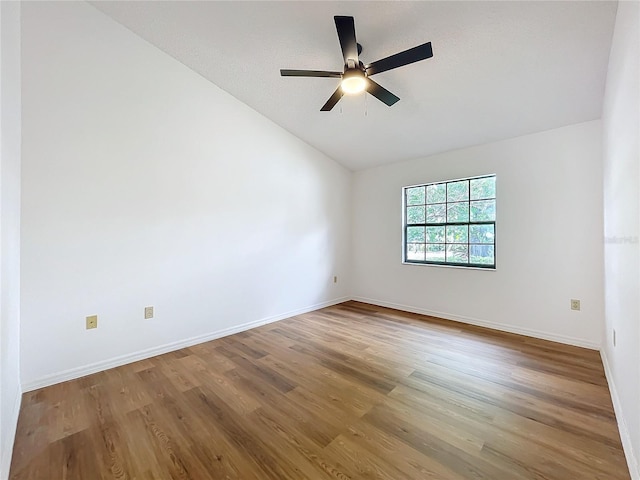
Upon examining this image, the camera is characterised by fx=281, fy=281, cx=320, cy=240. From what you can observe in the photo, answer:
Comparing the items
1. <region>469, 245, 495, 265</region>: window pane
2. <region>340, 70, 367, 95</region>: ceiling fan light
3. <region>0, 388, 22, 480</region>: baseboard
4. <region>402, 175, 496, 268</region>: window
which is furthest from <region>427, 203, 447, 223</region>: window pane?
<region>0, 388, 22, 480</region>: baseboard

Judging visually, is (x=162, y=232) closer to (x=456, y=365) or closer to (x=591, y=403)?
(x=456, y=365)

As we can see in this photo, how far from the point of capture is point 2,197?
1.53 metres

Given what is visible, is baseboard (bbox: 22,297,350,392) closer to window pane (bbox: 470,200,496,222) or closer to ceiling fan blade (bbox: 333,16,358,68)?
window pane (bbox: 470,200,496,222)

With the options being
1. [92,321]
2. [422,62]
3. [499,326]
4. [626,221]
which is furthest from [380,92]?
[92,321]

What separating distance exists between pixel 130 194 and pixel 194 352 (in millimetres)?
1699

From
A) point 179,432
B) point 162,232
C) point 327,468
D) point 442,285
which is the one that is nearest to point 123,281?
point 162,232

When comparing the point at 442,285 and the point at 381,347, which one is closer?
the point at 381,347

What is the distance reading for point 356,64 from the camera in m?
2.11

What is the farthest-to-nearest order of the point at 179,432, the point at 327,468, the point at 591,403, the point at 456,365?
the point at 456,365, the point at 591,403, the point at 179,432, the point at 327,468

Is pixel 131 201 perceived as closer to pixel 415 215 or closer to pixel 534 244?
pixel 415 215

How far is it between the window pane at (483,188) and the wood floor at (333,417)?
6.02 ft

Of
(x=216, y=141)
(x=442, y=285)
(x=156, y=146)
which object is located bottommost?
(x=442, y=285)

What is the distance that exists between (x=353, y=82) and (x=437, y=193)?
2488 mm

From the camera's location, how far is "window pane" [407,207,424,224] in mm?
4316
